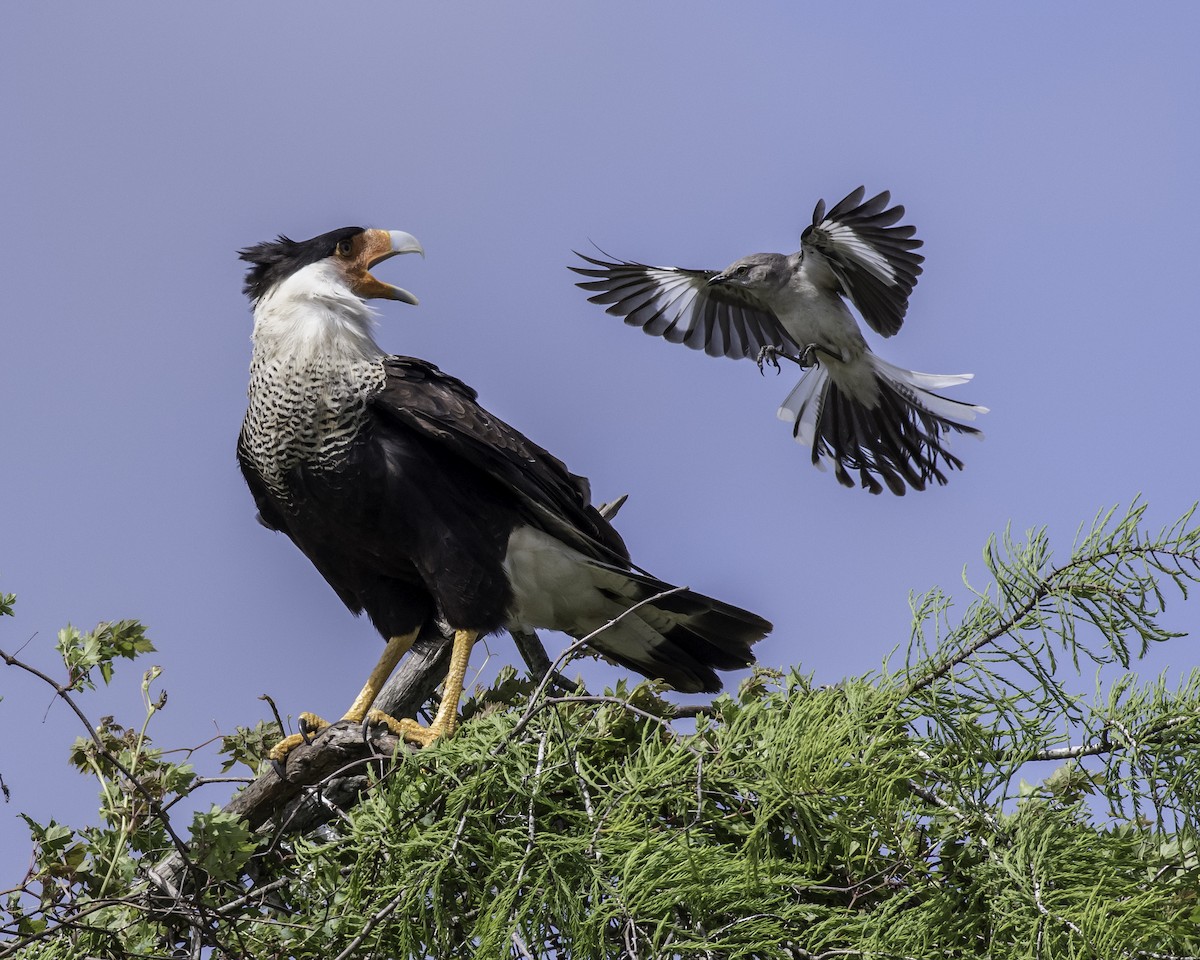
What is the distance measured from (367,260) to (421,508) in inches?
44.4

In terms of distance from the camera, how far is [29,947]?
3254 millimetres

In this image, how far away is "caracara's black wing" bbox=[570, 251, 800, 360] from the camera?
6.08m

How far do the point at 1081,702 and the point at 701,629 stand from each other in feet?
6.25

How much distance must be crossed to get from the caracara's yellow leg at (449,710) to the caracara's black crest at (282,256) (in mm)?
1502

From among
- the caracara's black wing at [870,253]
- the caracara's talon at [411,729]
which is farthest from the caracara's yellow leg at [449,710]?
the caracara's black wing at [870,253]

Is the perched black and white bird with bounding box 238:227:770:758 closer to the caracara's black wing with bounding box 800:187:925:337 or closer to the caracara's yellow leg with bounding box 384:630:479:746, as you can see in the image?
the caracara's yellow leg with bounding box 384:630:479:746

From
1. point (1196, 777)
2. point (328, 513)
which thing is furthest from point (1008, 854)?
point (328, 513)

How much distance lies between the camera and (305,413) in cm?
436

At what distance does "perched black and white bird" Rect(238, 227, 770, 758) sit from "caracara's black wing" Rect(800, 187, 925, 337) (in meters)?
1.47

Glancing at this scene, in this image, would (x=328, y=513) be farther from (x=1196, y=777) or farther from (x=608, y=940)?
(x=1196, y=777)

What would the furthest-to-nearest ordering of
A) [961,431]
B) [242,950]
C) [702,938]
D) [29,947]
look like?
[961,431]
[29,947]
[242,950]
[702,938]

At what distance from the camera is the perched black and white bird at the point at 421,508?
4305 mm

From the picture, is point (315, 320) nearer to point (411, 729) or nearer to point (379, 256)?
point (379, 256)

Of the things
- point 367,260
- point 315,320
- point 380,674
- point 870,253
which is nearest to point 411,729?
point 380,674
